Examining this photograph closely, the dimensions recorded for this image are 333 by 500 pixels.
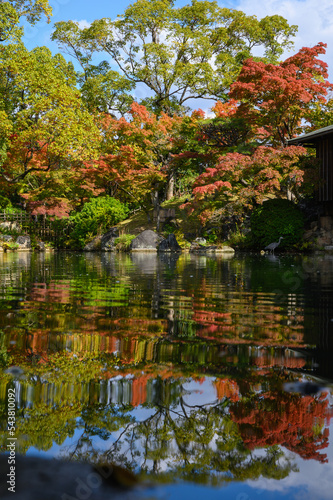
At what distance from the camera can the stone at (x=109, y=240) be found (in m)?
24.6

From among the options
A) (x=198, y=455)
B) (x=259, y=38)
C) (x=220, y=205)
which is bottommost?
(x=198, y=455)

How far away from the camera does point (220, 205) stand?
73.0 ft

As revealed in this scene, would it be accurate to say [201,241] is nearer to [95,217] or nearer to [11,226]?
[95,217]

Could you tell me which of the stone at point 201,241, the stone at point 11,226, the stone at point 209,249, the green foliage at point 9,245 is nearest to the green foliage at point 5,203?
the stone at point 11,226

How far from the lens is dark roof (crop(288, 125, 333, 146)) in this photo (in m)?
17.8

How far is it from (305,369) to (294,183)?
19.3m

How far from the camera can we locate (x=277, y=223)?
1947 centimetres

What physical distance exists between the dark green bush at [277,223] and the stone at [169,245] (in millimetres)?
4236

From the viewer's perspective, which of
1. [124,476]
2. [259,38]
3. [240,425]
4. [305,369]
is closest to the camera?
[124,476]

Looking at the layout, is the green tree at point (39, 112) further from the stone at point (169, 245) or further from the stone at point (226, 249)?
the stone at point (226, 249)

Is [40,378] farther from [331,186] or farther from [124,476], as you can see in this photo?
[331,186]

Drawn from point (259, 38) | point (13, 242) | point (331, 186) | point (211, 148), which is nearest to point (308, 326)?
point (331, 186)

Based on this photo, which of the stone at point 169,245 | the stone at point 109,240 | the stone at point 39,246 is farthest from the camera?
the stone at point 39,246

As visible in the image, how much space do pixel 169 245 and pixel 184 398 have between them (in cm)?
2134
